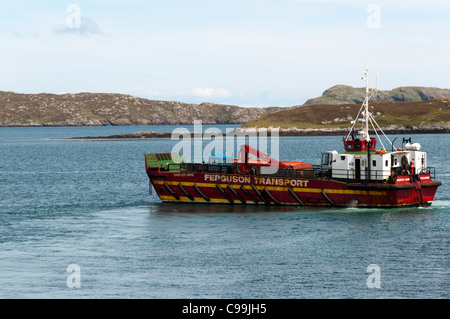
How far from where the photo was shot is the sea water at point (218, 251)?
31547mm

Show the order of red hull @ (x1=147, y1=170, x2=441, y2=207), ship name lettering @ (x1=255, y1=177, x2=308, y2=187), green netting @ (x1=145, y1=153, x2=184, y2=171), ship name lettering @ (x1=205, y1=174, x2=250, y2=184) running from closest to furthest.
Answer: red hull @ (x1=147, y1=170, x2=441, y2=207) → ship name lettering @ (x1=255, y1=177, x2=308, y2=187) → ship name lettering @ (x1=205, y1=174, x2=250, y2=184) → green netting @ (x1=145, y1=153, x2=184, y2=171)

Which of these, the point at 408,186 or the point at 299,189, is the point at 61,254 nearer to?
the point at 299,189

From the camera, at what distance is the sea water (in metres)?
31.5

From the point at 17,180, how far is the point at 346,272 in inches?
2489

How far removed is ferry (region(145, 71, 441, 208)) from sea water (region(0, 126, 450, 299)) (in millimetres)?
1070

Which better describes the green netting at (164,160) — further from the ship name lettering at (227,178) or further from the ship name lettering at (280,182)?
the ship name lettering at (280,182)

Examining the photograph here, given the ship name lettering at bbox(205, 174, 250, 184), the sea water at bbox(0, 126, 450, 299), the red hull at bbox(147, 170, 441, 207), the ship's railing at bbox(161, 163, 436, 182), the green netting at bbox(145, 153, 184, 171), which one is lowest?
the sea water at bbox(0, 126, 450, 299)

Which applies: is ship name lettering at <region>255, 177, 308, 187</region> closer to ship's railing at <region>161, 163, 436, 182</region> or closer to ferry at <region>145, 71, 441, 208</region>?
ferry at <region>145, 71, 441, 208</region>

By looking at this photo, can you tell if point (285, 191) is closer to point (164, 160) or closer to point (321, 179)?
point (321, 179)

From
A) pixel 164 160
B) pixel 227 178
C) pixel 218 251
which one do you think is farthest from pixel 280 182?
pixel 218 251

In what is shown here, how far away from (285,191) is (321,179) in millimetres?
3236

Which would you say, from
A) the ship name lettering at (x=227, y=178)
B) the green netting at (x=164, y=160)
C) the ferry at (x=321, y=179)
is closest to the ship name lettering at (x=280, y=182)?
the ferry at (x=321, y=179)

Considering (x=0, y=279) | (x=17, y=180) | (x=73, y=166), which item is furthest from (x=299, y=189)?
(x=73, y=166)

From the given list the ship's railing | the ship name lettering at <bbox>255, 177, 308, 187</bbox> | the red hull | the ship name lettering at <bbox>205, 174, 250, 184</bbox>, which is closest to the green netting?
the ship's railing
